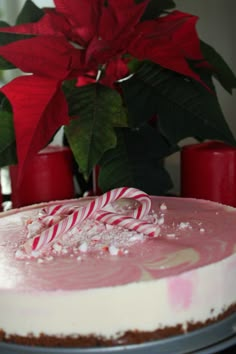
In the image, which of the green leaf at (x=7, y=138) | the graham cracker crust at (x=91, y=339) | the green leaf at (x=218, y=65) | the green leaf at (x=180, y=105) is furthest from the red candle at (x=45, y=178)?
the graham cracker crust at (x=91, y=339)

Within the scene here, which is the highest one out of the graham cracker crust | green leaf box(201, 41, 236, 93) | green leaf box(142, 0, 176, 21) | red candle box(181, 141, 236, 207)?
green leaf box(142, 0, 176, 21)

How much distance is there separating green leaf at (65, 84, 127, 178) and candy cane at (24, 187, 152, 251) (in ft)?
0.33

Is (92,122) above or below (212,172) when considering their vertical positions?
above

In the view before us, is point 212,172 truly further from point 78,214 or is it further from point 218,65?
point 78,214

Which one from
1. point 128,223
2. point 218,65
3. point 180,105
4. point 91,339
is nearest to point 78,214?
point 128,223

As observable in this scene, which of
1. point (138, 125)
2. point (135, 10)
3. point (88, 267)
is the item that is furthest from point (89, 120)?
point (88, 267)

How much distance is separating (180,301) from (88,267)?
115 mm

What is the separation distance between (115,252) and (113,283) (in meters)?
0.08

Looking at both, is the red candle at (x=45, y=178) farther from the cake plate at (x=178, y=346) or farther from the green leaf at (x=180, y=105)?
the cake plate at (x=178, y=346)

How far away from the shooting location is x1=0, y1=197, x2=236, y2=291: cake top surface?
56 cm

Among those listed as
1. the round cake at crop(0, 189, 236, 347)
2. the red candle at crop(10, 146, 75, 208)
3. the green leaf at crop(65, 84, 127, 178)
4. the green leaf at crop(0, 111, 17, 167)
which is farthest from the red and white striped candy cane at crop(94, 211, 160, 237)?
the red candle at crop(10, 146, 75, 208)

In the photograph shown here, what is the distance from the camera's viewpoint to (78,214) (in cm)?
67

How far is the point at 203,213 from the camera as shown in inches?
30.3

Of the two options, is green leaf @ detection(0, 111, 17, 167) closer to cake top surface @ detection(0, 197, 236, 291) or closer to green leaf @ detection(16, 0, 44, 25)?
cake top surface @ detection(0, 197, 236, 291)
